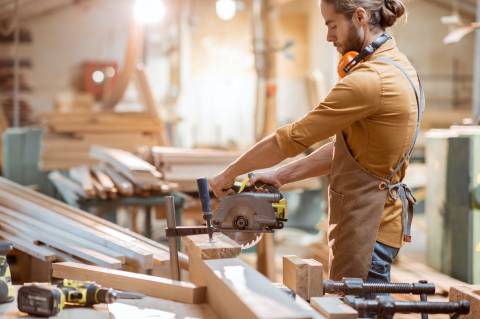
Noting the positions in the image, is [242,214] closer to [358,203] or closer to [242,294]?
[358,203]

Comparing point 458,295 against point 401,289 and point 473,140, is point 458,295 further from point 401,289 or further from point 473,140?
point 473,140

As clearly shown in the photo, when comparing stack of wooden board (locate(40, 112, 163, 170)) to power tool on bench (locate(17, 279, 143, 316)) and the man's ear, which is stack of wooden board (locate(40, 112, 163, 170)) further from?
power tool on bench (locate(17, 279, 143, 316))

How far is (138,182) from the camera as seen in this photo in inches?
222

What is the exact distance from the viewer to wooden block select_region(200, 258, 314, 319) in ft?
6.11

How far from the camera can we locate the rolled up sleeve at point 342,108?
2.75 m

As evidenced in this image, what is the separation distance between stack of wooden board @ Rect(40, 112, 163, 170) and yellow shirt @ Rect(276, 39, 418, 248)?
5.30 meters

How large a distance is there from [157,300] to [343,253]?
958mm

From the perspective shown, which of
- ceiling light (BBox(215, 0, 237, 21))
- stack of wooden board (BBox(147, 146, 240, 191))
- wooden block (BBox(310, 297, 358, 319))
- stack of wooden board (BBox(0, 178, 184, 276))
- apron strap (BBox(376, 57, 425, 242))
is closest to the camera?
wooden block (BBox(310, 297, 358, 319))

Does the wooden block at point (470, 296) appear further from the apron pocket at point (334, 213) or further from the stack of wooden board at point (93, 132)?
the stack of wooden board at point (93, 132)

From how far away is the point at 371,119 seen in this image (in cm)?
285

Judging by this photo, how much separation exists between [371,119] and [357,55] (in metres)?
0.28

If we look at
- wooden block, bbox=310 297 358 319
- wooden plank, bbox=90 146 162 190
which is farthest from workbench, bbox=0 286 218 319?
wooden plank, bbox=90 146 162 190

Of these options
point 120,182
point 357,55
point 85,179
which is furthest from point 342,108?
point 85,179

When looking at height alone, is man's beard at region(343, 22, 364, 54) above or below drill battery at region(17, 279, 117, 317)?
above
